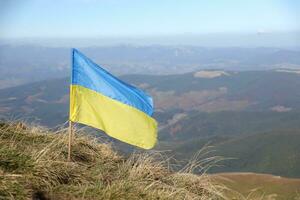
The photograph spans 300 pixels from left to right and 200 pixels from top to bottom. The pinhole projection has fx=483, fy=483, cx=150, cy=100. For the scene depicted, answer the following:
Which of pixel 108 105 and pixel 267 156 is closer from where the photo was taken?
pixel 108 105

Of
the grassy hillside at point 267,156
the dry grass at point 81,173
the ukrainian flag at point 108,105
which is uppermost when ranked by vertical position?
the ukrainian flag at point 108,105

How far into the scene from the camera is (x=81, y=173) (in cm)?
773

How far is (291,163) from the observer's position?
173375 mm

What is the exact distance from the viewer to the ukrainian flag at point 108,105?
28.8 ft

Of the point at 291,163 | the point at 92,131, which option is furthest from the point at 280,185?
the point at 291,163

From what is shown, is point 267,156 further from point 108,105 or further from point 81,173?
point 81,173

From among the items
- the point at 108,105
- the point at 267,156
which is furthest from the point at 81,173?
the point at 267,156

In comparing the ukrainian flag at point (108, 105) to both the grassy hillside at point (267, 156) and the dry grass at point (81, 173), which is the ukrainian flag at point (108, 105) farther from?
the grassy hillside at point (267, 156)

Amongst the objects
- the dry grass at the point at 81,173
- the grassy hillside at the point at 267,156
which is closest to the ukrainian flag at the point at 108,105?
the dry grass at the point at 81,173

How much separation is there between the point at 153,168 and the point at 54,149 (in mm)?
1885

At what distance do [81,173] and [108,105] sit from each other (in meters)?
1.67

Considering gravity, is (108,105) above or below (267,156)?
above

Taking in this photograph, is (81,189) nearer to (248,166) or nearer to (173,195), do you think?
(173,195)

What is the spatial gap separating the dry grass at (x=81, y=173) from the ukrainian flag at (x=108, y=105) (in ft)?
1.95
